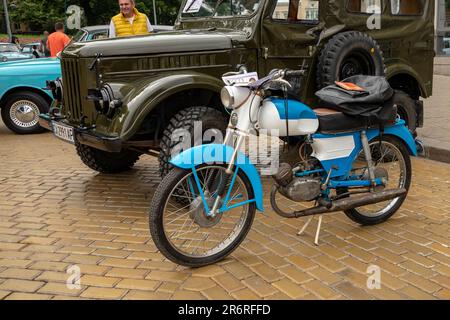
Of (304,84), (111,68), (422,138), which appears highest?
(111,68)

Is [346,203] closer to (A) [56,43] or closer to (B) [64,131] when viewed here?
(B) [64,131]

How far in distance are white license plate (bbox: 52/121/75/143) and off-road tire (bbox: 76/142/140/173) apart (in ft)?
1.79

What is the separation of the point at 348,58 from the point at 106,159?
2787 mm

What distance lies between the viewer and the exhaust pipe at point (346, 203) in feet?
11.5

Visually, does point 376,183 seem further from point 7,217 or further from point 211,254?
point 7,217

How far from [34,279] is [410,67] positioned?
4.85 m

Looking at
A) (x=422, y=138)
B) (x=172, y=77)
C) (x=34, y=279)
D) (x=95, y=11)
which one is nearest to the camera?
(x=34, y=279)

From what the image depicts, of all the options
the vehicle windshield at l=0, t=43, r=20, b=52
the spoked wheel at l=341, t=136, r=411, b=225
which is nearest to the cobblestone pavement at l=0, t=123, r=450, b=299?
the spoked wheel at l=341, t=136, r=411, b=225

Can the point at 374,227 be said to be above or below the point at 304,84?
below

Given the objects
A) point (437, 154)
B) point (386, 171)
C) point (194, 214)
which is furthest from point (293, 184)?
point (437, 154)

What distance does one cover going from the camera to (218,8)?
17.8ft

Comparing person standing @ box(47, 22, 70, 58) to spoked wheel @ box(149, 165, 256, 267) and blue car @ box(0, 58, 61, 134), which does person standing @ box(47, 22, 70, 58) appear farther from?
spoked wheel @ box(149, 165, 256, 267)
